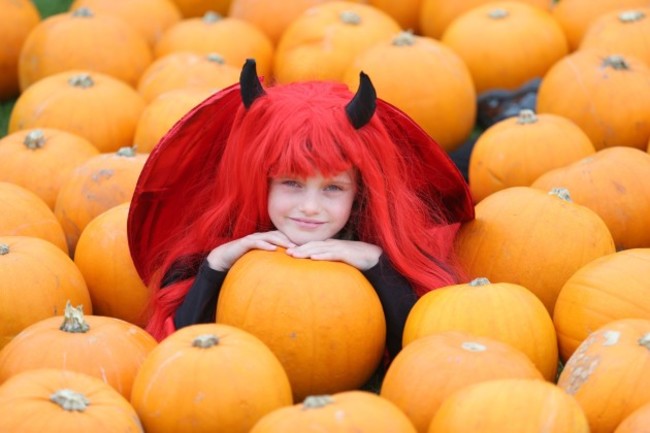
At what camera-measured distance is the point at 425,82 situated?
18.4ft

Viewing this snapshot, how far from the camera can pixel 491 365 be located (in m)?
3.19

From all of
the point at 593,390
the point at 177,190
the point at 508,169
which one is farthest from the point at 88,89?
the point at 593,390

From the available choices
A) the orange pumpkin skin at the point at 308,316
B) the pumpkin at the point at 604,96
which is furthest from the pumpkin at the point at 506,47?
the orange pumpkin skin at the point at 308,316

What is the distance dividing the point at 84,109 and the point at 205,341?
8.74ft

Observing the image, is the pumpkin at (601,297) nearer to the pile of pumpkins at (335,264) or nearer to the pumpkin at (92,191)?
the pile of pumpkins at (335,264)

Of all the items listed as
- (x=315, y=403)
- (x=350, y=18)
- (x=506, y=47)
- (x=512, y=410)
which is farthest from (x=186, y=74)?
(x=512, y=410)

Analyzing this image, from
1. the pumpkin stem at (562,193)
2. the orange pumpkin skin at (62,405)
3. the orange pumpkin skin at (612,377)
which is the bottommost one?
the pumpkin stem at (562,193)

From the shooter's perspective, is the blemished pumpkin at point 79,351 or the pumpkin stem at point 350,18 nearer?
the blemished pumpkin at point 79,351

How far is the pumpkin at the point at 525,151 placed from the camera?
5043 millimetres

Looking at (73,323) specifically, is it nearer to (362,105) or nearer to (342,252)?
(342,252)

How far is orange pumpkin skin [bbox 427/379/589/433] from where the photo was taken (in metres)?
2.78

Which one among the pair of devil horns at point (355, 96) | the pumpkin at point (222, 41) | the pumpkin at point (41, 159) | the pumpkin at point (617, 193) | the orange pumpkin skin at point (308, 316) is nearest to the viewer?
the orange pumpkin skin at point (308, 316)

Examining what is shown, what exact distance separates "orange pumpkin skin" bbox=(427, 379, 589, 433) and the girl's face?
43.0 inches

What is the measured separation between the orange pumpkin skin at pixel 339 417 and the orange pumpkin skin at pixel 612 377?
62 centimetres
